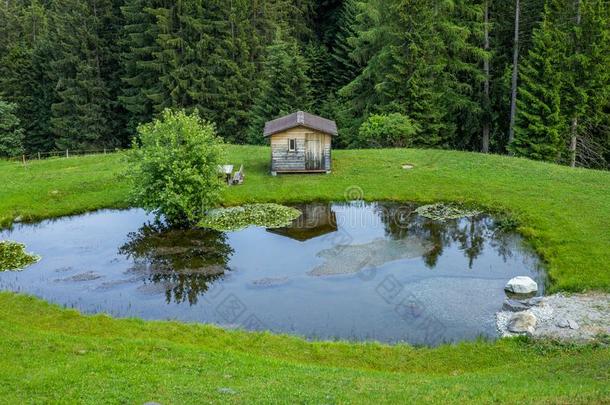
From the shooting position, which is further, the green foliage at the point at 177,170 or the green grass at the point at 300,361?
the green foliage at the point at 177,170

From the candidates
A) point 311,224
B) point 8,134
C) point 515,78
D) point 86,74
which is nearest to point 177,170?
point 311,224

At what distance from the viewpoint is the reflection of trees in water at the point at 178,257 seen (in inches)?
888

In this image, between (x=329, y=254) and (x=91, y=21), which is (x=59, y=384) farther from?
(x=91, y=21)

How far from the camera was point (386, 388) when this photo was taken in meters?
13.0

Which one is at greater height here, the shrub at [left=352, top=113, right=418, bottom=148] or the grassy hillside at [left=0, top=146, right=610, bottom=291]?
the shrub at [left=352, top=113, right=418, bottom=148]

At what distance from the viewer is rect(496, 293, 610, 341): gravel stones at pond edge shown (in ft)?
55.8

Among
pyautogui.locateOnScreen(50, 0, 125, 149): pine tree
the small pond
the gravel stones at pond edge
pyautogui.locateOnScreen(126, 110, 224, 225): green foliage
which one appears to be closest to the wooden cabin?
the small pond

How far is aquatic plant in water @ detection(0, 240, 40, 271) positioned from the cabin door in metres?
16.8

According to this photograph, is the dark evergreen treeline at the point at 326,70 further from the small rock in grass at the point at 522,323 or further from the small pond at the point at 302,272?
the small rock in grass at the point at 522,323

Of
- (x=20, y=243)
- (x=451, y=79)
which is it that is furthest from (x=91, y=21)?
(x=20, y=243)

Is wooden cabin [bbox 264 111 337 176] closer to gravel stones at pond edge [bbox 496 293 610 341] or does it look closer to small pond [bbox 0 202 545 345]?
small pond [bbox 0 202 545 345]

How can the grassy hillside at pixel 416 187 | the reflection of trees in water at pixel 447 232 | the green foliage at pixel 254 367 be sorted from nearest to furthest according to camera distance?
the green foliage at pixel 254 367
the reflection of trees in water at pixel 447 232
the grassy hillside at pixel 416 187

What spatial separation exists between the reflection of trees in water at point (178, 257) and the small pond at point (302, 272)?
50 millimetres

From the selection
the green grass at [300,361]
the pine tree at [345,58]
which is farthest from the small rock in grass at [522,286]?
the pine tree at [345,58]
